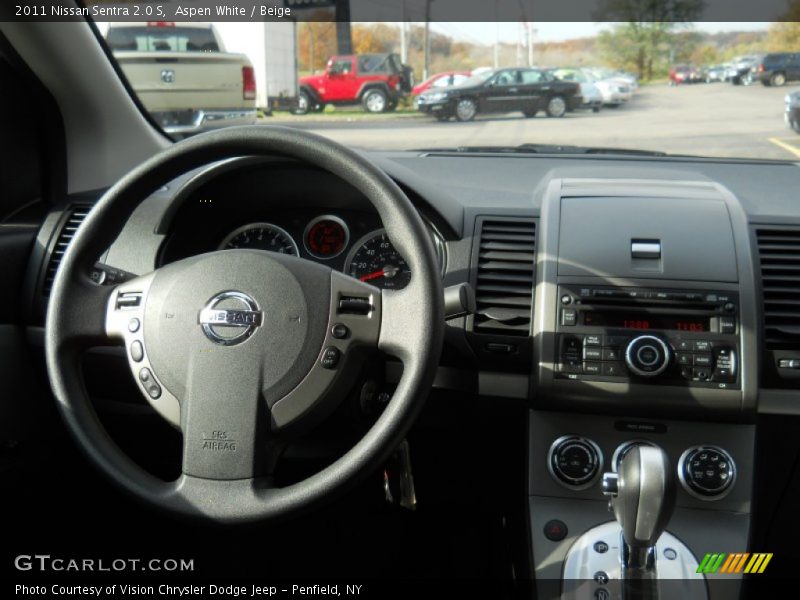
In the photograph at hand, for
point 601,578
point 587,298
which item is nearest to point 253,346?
point 587,298

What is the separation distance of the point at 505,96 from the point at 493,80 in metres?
0.08

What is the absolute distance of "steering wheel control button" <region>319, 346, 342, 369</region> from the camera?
74.0 inches

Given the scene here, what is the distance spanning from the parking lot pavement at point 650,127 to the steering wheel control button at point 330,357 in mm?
947

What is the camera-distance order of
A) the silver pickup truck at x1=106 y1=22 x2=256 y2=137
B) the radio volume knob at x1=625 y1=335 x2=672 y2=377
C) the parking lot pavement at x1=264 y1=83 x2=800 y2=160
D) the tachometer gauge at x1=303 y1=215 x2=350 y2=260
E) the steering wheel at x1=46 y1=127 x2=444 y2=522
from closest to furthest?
the steering wheel at x1=46 y1=127 x2=444 y2=522 < the radio volume knob at x1=625 y1=335 x2=672 y2=377 < the tachometer gauge at x1=303 y1=215 x2=350 y2=260 < the parking lot pavement at x1=264 y1=83 x2=800 y2=160 < the silver pickup truck at x1=106 y1=22 x2=256 y2=137

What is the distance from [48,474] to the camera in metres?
2.97

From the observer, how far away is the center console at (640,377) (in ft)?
7.72

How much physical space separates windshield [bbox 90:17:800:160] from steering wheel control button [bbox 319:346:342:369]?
888 mm

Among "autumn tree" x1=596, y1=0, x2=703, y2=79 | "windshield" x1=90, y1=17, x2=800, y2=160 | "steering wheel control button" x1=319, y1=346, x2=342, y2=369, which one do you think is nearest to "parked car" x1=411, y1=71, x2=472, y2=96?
"windshield" x1=90, y1=17, x2=800, y2=160

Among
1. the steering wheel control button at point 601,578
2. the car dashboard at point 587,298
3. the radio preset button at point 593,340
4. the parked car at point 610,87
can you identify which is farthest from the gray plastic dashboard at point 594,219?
the steering wheel control button at point 601,578

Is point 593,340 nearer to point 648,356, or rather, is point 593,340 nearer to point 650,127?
point 648,356

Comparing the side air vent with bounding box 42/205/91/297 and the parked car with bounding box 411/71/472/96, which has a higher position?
the parked car with bounding box 411/71/472/96

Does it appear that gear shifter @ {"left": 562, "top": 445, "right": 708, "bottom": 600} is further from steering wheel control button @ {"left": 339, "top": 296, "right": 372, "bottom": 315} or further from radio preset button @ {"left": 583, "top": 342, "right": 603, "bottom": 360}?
steering wheel control button @ {"left": 339, "top": 296, "right": 372, "bottom": 315}

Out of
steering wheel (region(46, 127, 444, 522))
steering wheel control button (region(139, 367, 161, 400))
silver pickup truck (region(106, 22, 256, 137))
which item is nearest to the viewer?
steering wheel (region(46, 127, 444, 522))

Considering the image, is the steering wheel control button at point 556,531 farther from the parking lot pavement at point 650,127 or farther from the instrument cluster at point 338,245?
the parking lot pavement at point 650,127
